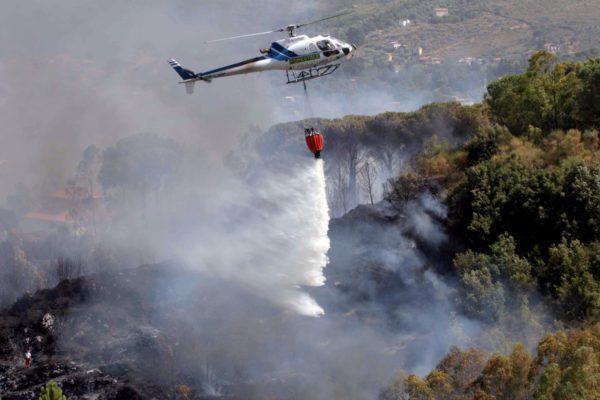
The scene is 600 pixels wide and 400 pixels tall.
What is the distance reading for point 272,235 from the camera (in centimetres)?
8044

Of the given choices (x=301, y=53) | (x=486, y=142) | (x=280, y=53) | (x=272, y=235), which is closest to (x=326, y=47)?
(x=301, y=53)

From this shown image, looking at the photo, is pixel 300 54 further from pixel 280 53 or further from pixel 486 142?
pixel 486 142

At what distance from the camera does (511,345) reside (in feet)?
151

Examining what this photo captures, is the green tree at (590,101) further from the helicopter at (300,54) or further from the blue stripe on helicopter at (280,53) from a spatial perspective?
the blue stripe on helicopter at (280,53)

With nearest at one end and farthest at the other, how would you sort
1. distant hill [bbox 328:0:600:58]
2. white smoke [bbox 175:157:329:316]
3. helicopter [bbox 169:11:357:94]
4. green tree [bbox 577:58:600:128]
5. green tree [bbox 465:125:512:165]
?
helicopter [bbox 169:11:357:94], green tree [bbox 577:58:600:128], green tree [bbox 465:125:512:165], white smoke [bbox 175:157:329:316], distant hill [bbox 328:0:600:58]

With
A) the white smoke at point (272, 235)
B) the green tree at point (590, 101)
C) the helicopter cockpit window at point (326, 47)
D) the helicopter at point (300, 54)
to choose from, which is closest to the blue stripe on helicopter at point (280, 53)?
the helicopter at point (300, 54)

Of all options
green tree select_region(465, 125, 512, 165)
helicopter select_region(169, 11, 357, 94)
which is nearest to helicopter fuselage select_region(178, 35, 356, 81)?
helicopter select_region(169, 11, 357, 94)

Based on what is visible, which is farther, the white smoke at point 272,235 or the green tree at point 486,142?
the white smoke at point 272,235

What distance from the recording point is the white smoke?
71.8 metres

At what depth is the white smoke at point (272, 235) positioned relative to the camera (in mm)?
71750

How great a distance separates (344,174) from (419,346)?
38706mm

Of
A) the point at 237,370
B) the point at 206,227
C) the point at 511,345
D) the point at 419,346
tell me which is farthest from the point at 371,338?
the point at 206,227

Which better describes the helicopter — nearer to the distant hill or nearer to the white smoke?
the white smoke

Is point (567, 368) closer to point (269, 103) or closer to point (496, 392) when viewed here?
point (496, 392)
